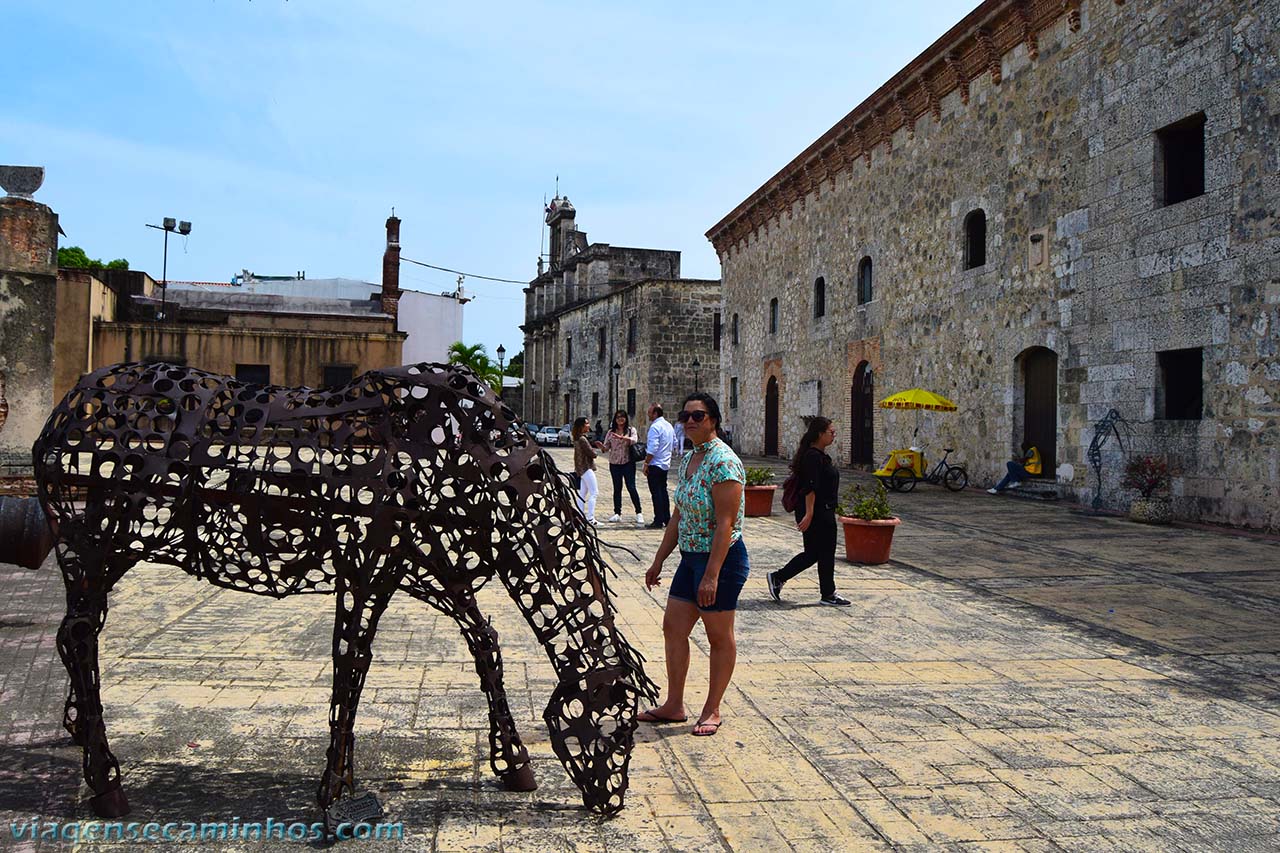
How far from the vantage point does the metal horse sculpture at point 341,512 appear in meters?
3.61

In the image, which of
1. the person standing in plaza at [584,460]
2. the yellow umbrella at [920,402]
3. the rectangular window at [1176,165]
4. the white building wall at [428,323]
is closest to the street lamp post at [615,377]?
the white building wall at [428,323]

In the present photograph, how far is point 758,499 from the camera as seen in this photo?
1484 cm

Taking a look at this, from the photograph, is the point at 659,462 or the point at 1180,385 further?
the point at 1180,385

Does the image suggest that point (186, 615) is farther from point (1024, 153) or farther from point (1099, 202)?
point (1024, 153)

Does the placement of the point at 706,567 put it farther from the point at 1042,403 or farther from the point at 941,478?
the point at 941,478

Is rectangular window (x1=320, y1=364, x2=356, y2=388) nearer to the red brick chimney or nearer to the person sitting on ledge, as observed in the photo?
the red brick chimney

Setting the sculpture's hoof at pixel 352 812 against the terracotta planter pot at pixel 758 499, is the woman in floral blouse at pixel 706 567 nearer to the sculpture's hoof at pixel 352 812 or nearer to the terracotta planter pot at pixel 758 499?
the sculpture's hoof at pixel 352 812

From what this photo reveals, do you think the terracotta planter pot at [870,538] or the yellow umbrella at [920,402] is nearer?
the terracotta planter pot at [870,538]

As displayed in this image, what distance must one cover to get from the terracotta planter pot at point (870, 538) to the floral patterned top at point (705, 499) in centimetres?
543

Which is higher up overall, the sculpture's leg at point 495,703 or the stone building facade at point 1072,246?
the stone building facade at point 1072,246

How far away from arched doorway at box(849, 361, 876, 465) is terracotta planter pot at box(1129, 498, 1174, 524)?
10.6 metres

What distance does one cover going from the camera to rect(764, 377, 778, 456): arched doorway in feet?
104

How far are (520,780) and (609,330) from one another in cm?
4538

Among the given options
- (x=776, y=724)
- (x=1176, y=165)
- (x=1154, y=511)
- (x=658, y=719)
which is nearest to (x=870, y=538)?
(x=776, y=724)
